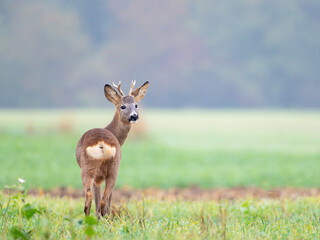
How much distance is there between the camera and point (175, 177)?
13141 mm

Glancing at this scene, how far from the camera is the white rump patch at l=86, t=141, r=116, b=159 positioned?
16.0ft

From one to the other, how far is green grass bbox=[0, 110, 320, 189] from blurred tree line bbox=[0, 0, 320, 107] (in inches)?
615

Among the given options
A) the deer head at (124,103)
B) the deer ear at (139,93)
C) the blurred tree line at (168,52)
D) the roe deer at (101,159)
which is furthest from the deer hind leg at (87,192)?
the blurred tree line at (168,52)

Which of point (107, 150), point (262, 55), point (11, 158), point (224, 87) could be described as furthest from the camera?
point (262, 55)

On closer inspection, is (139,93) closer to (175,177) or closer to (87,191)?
(87,191)

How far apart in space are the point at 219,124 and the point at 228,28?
2348 centimetres

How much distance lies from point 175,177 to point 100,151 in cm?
836

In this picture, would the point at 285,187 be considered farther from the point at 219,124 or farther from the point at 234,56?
the point at 234,56

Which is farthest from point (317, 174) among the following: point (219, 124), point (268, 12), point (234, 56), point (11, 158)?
point (268, 12)

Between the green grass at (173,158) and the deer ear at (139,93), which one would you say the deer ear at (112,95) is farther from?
the green grass at (173,158)

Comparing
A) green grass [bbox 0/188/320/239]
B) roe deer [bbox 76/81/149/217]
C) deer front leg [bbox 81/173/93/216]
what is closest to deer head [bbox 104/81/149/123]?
roe deer [bbox 76/81/149/217]

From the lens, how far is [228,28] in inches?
2009

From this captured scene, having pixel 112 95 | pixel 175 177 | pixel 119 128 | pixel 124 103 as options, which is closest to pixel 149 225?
pixel 119 128

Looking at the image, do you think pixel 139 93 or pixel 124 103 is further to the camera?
pixel 139 93
